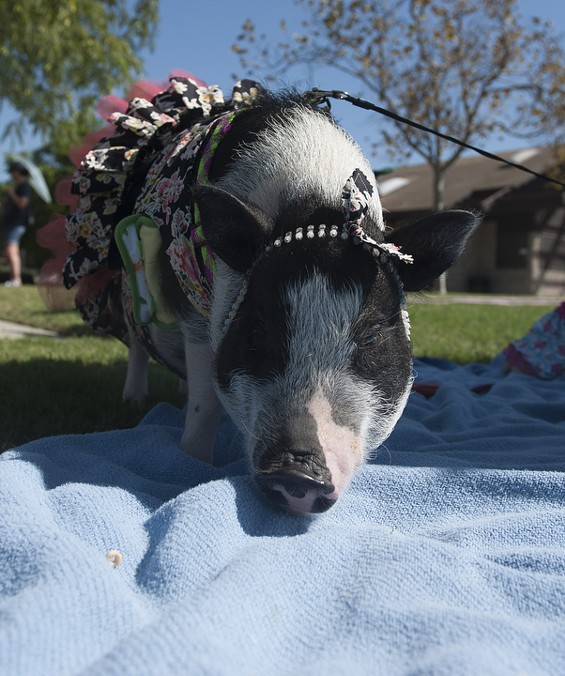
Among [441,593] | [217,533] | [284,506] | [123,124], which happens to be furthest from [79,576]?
[123,124]

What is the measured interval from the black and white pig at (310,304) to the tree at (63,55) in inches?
449

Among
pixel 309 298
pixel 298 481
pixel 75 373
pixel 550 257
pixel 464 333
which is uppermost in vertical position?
pixel 309 298

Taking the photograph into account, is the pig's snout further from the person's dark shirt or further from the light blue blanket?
the person's dark shirt

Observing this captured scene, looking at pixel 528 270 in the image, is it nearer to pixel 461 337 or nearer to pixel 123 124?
pixel 461 337

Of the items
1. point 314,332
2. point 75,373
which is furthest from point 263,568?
point 75,373

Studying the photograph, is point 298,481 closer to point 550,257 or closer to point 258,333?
point 258,333

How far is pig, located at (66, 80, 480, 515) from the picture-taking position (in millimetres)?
1662

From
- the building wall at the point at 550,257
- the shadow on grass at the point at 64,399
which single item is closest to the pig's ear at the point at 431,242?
the shadow on grass at the point at 64,399

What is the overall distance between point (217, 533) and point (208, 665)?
1.82ft

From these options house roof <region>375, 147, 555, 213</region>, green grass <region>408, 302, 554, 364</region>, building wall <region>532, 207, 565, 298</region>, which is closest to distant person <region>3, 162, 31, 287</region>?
green grass <region>408, 302, 554, 364</region>

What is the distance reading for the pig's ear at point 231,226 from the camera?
1.82 meters

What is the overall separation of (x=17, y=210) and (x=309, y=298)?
11.4 metres

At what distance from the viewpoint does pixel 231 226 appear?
6.12 ft

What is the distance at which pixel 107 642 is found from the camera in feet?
3.91
